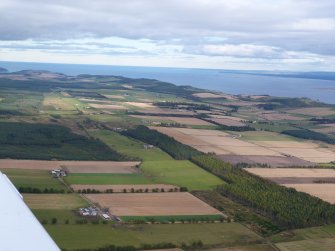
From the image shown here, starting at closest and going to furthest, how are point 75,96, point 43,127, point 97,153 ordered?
1. point 97,153
2. point 43,127
3. point 75,96

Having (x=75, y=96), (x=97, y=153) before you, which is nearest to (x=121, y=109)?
(x=75, y=96)

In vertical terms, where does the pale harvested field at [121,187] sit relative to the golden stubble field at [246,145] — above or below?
below

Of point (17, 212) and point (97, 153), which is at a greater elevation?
point (17, 212)

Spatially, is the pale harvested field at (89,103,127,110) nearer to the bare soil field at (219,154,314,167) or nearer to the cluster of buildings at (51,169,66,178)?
the bare soil field at (219,154,314,167)

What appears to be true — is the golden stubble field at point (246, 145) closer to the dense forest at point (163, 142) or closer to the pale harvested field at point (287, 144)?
the pale harvested field at point (287, 144)

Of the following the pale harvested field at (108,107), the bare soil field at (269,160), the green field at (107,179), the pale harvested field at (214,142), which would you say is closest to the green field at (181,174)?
the green field at (107,179)

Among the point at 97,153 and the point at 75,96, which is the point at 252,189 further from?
the point at 75,96

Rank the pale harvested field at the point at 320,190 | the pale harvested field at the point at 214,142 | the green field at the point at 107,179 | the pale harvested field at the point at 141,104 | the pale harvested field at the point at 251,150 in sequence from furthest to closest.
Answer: the pale harvested field at the point at 141,104
the pale harvested field at the point at 214,142
the pale harvested field at the point at 251,150
the green field at the point at 107,179
the pale harvested field at the point at 320,190

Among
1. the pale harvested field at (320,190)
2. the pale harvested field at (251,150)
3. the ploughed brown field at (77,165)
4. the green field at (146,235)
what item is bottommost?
the green field at (146,235)
